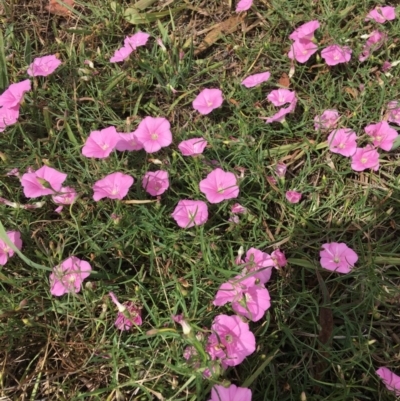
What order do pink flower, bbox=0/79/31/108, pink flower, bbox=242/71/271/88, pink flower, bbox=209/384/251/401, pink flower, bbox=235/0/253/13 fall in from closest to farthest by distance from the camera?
pink flower, bbox=209/384/251/401 < pink flower, bbox=0/79/31/108 < pink flower, bbox=242/71/271/88 < pink flower, bbox=235/0/253/13

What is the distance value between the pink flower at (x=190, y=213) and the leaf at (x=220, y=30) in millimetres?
890

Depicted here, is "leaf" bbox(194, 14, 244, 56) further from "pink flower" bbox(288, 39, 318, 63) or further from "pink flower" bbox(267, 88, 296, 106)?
"pink flower" bbox(267, 88, 296, 106)

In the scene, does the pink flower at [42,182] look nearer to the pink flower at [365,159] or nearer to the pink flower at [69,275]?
the pink flower at [69,275]

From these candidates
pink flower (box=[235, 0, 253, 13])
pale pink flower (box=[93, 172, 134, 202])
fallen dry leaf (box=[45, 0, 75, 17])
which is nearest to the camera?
pale pink flower (box=[93, 172, 134, 202])

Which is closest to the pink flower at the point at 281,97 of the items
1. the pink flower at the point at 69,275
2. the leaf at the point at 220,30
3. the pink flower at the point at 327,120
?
the pink flower at the point at 327,120

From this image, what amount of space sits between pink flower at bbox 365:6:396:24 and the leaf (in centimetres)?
60

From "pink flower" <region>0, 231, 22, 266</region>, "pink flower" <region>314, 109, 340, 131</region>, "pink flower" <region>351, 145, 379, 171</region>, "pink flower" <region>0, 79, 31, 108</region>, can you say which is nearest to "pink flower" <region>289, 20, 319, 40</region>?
"pink flower" <region>314, 109, 340, 131</region>

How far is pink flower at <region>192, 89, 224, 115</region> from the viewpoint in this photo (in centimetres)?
198

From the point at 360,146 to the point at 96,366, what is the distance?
4.32 ft

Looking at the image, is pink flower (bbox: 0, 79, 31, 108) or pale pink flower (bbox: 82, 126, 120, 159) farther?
pink flower (bbox: 0, 79, 31, 108)

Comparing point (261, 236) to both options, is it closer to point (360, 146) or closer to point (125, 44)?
point (360, 146)

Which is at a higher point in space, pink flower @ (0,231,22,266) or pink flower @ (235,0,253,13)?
pink flower @ (235,0,253,13)

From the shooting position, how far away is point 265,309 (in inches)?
60.0

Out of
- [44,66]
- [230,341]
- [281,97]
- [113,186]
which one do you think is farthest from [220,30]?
[230,341]
